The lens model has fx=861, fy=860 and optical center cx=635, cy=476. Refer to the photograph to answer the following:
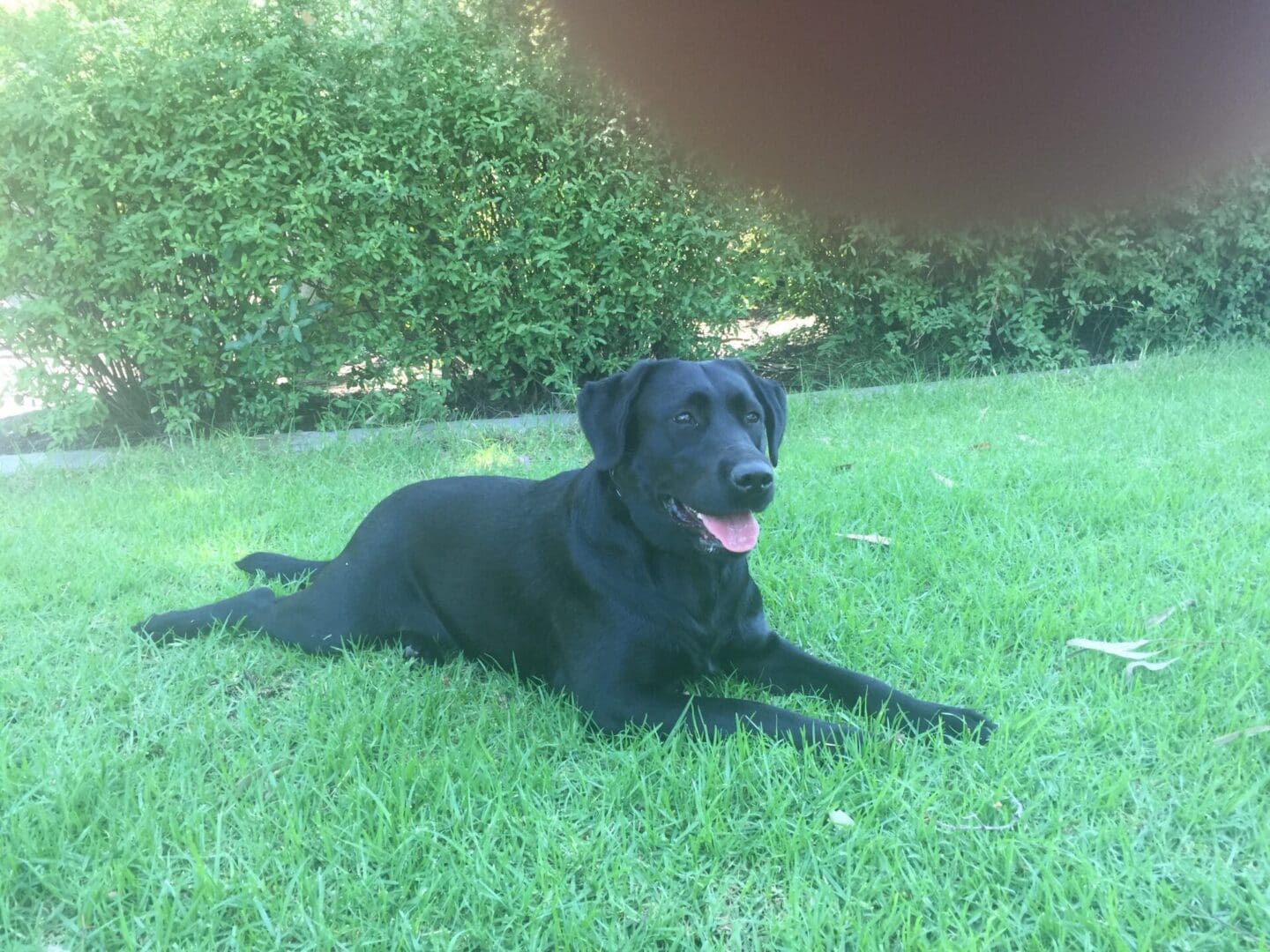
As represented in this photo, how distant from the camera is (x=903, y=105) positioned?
658 cm

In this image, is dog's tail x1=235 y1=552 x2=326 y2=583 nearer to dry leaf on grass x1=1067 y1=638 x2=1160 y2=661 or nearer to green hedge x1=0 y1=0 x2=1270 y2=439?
green hedge x1=0 y1=0 x2=1270 y2=439

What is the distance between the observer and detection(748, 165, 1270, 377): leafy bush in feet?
21.0

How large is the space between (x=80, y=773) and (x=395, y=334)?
11.9 feet

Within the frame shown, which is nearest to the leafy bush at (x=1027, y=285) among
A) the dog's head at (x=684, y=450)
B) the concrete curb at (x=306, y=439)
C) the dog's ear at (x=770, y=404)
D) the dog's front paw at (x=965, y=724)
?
the concrete curb at (x=306, y=439)

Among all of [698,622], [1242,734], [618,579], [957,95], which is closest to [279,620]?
[618,579]

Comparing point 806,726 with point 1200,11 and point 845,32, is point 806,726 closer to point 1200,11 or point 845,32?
point 845,32

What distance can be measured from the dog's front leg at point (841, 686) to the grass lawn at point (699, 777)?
2.7 inches

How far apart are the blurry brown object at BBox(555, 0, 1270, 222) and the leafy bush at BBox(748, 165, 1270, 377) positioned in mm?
258

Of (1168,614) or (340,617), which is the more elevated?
(340,617)

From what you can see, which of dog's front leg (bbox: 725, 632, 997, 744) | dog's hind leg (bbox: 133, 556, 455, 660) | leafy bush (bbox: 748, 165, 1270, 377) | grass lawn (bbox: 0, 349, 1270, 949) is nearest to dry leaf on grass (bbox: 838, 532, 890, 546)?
grass lawn (bbox: 0, 349, 1270, 949)

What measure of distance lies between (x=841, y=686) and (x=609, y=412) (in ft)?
3.08

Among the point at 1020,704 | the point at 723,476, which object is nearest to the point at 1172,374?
the point at 1020,704

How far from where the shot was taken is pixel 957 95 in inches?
262

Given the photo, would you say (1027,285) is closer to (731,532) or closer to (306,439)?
(306,439)
